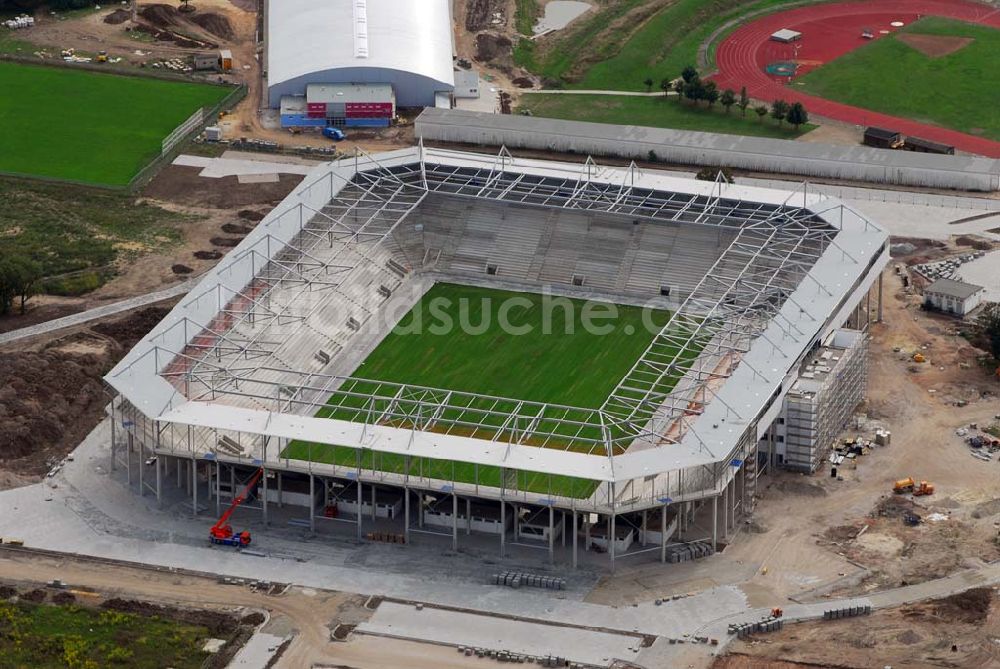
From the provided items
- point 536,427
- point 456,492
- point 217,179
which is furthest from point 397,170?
point 456,492

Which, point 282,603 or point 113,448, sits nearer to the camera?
point 282,603

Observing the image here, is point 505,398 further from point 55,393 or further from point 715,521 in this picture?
point 55,393

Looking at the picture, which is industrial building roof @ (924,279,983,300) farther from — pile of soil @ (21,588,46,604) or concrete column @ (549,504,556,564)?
pile of soil @ (21,588,46,604)

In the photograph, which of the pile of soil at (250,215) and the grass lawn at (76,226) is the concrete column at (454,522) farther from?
the pile of soil at (250,215)

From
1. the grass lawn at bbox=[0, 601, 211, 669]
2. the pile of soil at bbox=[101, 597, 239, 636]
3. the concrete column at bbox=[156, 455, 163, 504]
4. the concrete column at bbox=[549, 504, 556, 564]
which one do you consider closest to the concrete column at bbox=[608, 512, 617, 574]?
the concrete column at bbox=[549, 504, 556, 564]

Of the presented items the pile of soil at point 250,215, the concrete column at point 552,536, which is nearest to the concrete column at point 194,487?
the concrete column at point 552,536

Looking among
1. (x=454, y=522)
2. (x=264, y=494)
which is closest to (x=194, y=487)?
(x=264, y=494)

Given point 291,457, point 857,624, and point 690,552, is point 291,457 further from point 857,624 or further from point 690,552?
point 857,624
